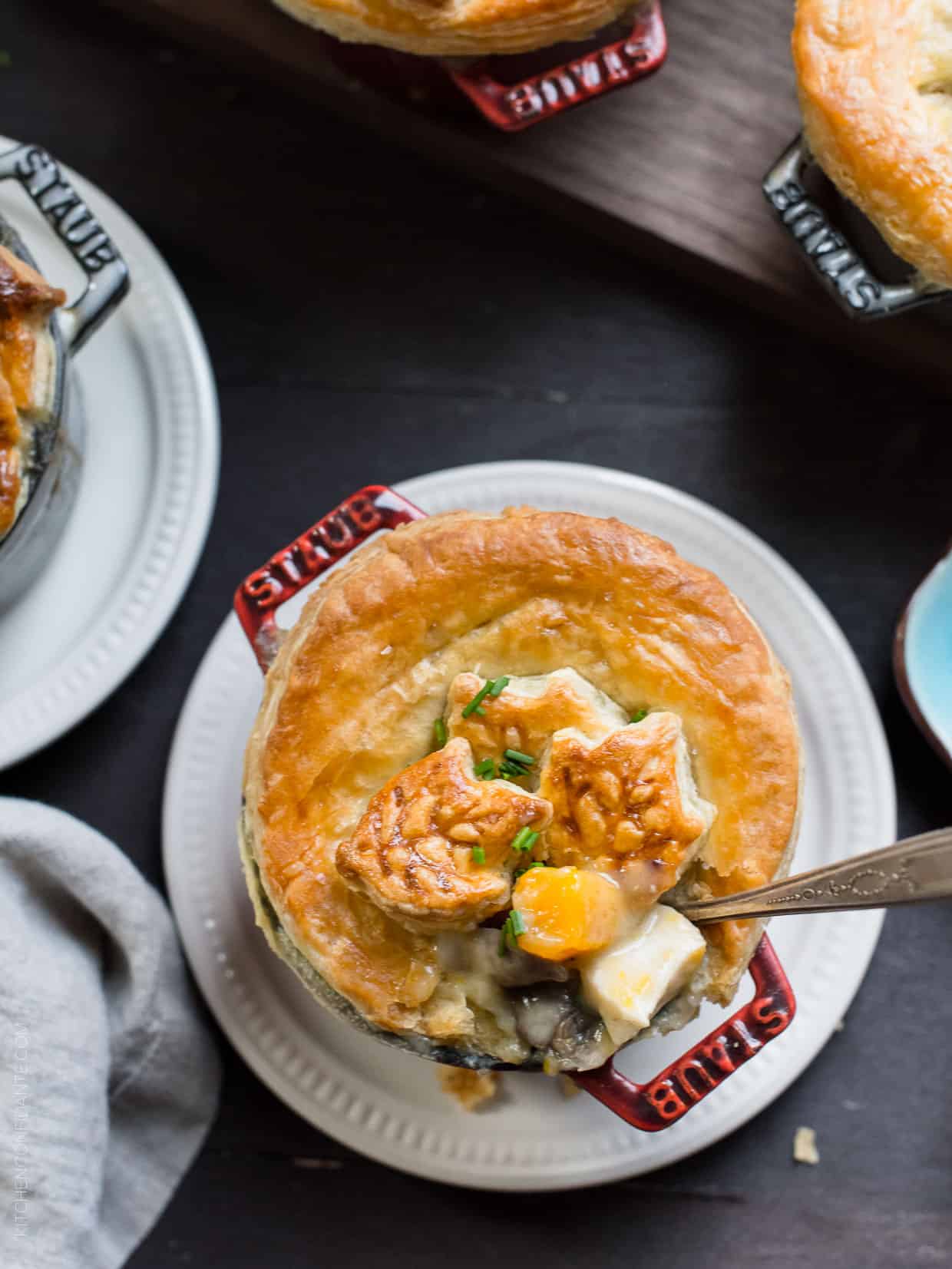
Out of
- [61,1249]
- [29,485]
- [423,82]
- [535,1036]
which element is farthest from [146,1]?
[61,1249]

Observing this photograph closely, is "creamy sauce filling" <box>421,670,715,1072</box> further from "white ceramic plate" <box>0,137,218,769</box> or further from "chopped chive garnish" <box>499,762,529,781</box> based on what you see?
"white ceramic plate" <box>0,137,218,769</box>

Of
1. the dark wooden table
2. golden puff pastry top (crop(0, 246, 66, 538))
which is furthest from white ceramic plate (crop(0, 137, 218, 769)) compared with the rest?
golden puff pastry top (crop(0, 246, 66, 538))

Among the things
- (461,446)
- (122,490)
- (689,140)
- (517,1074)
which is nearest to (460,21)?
(689,140)

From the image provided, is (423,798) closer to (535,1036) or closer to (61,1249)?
(535,1036)

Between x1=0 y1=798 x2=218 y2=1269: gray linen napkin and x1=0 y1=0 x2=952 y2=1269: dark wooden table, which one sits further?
x1=0 y1=0 x2=952 y2=1269: dark wooden table

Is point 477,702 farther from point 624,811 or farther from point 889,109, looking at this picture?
point 889,109

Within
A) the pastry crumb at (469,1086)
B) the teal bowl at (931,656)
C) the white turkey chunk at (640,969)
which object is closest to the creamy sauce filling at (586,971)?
the white turkey chunk at (640,969)

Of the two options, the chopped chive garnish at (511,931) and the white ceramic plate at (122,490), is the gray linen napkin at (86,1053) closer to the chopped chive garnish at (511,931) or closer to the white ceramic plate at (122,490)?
the white ceramic plate at (122,490)
